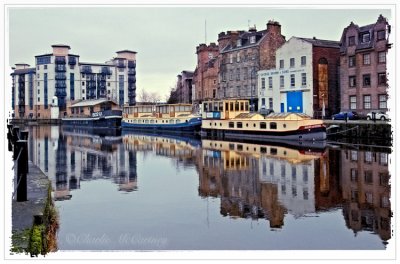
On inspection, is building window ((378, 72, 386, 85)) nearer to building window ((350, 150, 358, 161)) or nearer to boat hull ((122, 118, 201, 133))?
building window ((350, 150, 358, 161))

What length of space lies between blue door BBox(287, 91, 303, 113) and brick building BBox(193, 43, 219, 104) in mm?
17008

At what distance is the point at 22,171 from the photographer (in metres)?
11.2

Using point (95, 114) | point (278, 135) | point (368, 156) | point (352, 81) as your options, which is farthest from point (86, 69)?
point (368, 156)

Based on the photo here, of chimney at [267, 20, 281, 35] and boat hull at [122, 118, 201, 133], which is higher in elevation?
chimney at [267, 20, 281, 35]

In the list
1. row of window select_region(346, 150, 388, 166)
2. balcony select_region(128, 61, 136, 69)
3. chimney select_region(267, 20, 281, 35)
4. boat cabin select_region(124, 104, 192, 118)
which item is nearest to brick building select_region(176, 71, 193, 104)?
balcony select_region(128, 61, 136, 69)

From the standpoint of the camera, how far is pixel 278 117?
3784 centimetres

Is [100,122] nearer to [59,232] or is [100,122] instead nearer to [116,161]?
[116,161]

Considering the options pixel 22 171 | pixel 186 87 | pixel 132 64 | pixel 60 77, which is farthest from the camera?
pixel 132 64

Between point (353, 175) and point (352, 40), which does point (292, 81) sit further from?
point (353, 175)

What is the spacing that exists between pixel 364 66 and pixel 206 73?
94.5 ft

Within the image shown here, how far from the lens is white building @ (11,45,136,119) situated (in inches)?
3718

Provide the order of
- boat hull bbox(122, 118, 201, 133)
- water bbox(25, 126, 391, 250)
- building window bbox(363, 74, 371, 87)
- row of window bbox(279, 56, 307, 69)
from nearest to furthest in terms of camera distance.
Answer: water bbox(25, 126, 391, 250) → building window bbox(363, 74, 371, 87) → row of window bbox(279, 56, 307, 69) → boat hull bbox(122, 118, 201, 133)

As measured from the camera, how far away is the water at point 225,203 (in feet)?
33.1

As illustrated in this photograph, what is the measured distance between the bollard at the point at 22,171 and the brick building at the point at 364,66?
34.1 m
